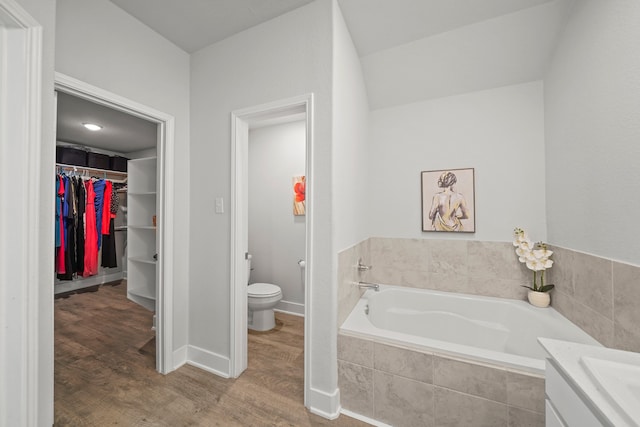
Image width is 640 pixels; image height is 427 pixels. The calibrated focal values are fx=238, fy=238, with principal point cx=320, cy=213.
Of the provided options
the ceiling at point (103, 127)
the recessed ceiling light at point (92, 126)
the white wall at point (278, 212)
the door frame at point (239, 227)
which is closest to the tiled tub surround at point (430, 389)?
the door frame at point (239, 227)

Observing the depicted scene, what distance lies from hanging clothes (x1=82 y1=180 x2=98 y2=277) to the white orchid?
530cm

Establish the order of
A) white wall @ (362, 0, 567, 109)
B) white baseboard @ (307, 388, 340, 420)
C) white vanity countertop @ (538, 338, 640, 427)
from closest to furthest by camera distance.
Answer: white vanity countertop @ (538, 338, 640, 427)
white baseboard @ (307, 388, 340, 420)
white wall @ (362, 0, 567, 109)

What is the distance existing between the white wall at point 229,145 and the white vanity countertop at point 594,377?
3.27 ft

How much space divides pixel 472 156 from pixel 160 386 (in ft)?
9.90

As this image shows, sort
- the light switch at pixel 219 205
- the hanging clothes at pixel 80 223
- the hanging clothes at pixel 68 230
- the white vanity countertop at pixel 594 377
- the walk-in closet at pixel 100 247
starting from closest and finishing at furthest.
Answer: the white vanity countertop at pixel 594 377 → the light switch at pixel 219 205 → the walk-in closet at pixel 100 247 → the hanging clothes at pixel 68 230 → the hanging clothes at pixel 80 223

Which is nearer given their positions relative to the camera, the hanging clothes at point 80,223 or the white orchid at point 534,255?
the white orchid at point 534,255

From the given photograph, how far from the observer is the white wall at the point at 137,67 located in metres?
1.37

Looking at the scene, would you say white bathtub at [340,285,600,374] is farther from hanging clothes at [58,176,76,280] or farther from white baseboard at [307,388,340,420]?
hanging clothes at [58,176,76,280]

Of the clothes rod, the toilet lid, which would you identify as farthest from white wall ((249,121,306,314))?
the clothes rod

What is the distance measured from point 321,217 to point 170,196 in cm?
123

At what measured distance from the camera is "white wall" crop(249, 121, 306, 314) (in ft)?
9.85

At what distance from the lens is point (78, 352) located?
2.10m

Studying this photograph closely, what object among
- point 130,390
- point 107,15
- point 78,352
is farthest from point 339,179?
point 78,352

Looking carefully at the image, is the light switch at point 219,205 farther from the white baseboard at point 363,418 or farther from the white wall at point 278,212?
the white baseboard at point 363,418
